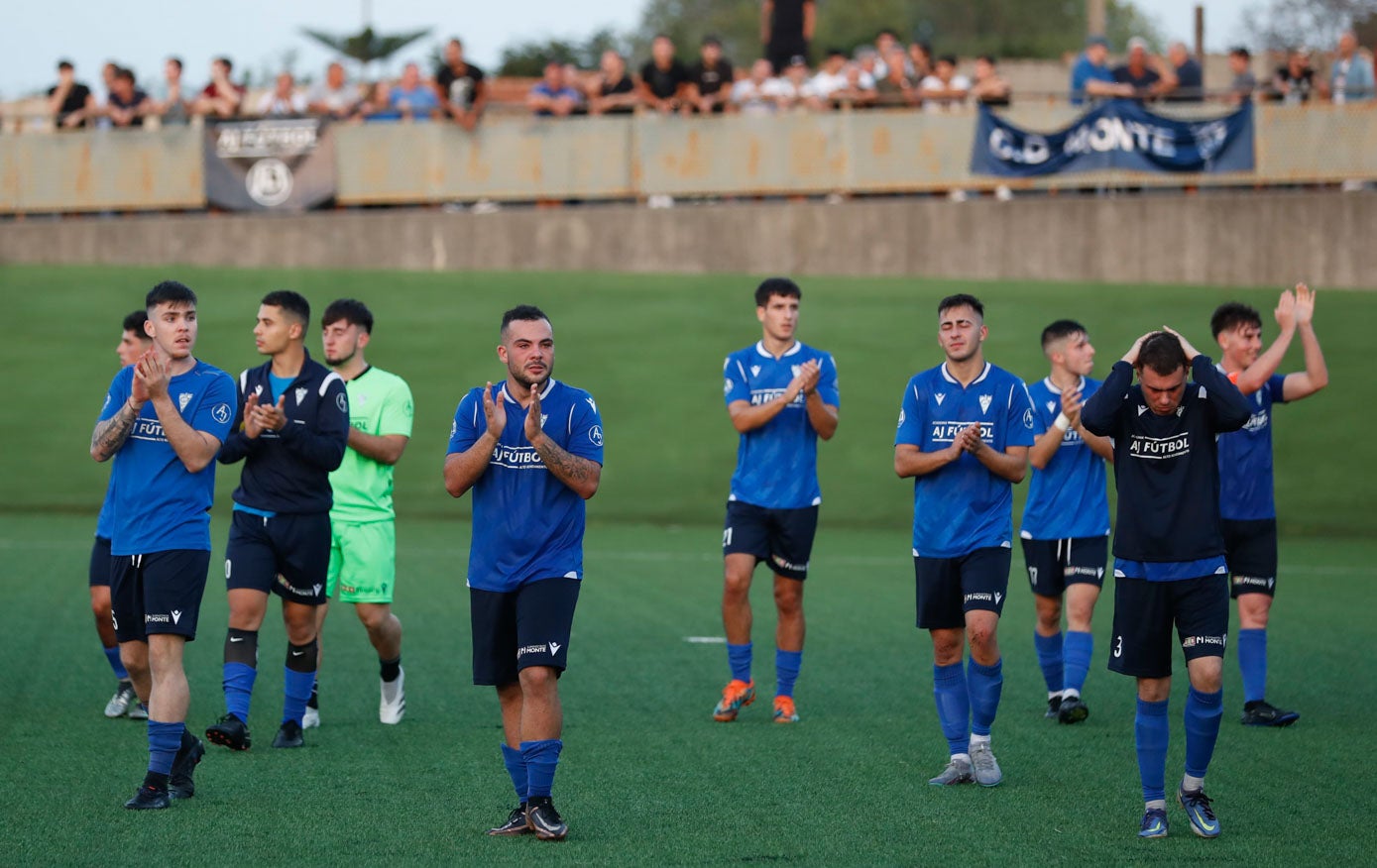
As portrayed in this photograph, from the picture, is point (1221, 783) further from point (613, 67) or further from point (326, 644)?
point (613, 67)

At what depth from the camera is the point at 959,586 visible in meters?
6.99

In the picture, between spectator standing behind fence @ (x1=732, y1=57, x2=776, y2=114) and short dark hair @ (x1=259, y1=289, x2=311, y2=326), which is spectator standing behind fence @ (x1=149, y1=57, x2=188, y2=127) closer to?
spectator standing behind fence @ (x1=732, y1=57, x2=776, y2=114)

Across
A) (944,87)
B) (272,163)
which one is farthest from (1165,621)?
(272,163)

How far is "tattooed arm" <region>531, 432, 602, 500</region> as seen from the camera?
574cm

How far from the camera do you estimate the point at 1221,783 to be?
678 centimetres

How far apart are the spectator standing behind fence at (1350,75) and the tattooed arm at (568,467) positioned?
687 inches

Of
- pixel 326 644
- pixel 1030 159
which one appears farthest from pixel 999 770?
pixel 1030 159

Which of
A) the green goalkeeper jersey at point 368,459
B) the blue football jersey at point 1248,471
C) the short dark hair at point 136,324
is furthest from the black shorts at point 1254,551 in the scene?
the short dark hair at point 136,324

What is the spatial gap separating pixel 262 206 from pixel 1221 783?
58.8ft

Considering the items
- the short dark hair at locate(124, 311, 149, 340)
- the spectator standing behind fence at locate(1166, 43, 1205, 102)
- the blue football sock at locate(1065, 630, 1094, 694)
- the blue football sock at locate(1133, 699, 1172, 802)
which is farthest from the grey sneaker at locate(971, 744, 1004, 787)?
the spectator standing behind fence at locate(1166, 43, 1205, 102)

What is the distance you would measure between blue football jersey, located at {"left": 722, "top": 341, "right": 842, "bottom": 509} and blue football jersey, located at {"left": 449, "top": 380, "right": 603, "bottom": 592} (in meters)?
2.56

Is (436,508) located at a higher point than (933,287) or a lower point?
lower

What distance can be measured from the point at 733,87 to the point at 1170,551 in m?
16.7

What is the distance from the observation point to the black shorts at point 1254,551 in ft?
27.3
